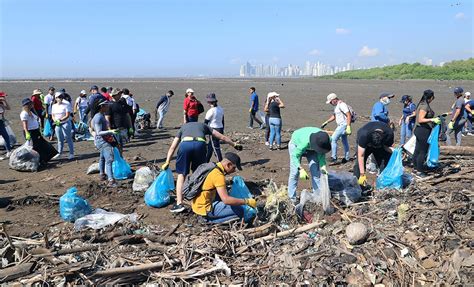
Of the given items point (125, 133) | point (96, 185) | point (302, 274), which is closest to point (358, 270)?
point (302, 274)

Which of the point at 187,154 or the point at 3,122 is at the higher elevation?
the point at 3,122

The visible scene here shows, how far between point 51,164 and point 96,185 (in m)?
2.87

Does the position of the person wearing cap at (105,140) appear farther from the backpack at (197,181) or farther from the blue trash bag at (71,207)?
the backpack at (197,181)

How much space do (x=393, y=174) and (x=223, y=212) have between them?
10.3ft

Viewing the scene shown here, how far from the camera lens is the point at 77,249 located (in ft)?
15.3

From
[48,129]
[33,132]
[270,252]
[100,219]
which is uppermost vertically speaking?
[33,132]

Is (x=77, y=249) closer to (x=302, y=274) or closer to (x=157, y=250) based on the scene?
(x=157, y=250)

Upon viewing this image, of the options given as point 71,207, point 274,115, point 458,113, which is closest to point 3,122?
point 71,207

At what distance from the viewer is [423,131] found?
754cm

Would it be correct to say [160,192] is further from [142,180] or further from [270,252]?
[270,252]

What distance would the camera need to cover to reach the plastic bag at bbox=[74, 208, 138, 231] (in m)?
5.56

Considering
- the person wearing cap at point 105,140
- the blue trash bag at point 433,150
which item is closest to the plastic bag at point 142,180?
the person wearing cap at point 105,140

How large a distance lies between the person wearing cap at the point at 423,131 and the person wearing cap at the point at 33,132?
27.0 ft

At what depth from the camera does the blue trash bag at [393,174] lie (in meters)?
6.70
